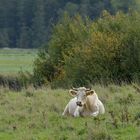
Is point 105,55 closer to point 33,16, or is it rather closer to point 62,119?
point 62,119

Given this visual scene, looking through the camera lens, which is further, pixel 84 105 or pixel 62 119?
pixel 84 105

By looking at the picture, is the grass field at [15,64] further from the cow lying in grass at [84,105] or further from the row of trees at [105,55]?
the cow lying in grass at [84,105]

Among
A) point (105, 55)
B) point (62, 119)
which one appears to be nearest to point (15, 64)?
point (105, 55)

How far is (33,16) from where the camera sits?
125438 millimetres

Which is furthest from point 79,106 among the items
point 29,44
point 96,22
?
point 29,44

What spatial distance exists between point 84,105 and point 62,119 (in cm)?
122

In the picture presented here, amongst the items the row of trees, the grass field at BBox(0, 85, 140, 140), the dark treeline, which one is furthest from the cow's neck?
the dark treeline

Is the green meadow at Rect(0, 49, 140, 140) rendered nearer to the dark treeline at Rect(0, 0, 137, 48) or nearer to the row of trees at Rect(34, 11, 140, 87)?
the row of trees at Rect(34, 11, 140, 87)

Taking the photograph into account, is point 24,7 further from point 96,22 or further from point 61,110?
point 61,110

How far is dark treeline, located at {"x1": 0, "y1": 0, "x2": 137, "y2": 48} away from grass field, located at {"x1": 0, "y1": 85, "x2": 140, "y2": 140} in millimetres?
81970

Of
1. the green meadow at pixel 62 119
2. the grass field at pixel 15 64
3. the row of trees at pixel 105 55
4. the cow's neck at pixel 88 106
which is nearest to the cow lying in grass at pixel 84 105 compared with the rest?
the cow's neck at pixel 88 106

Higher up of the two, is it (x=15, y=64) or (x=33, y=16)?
(x=15, y=64)

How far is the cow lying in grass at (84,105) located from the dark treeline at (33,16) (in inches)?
3319

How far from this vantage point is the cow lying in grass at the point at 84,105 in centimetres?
1620
